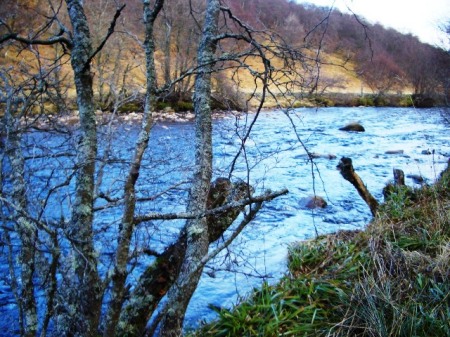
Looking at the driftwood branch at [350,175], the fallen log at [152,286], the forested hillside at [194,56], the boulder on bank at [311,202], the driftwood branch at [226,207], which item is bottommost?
the boulder on bank at [311,202]

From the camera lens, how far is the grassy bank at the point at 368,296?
298 centimetres

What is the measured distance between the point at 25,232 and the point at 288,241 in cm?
469

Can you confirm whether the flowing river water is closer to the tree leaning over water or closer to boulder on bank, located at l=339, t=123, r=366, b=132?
the tree leaning over water

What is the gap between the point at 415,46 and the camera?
29.5 meters

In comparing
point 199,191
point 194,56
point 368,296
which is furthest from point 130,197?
point 194,56

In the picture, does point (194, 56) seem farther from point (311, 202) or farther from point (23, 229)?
point (23, 229)

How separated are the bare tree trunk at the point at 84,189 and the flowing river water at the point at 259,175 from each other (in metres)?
0.21

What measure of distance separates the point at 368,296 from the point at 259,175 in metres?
6.81

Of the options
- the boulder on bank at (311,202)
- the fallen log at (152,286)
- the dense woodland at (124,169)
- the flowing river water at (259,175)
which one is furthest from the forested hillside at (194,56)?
the boulder on bank at (311,202)

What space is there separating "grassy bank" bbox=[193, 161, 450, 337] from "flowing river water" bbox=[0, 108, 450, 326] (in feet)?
1.47

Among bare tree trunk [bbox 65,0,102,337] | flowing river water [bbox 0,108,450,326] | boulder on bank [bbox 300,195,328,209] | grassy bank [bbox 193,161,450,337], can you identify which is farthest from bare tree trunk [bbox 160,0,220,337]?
boulder on bank [bbox 300,195,328,209]

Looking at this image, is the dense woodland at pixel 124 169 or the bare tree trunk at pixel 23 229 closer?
the dense woodland at pixel 124 169

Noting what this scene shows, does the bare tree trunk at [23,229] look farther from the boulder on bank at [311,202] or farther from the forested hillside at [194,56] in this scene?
the boulder on bank at [311,202]

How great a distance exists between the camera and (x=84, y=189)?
2.38m
